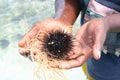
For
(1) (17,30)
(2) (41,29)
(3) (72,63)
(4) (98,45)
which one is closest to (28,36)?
(2) (41,29)

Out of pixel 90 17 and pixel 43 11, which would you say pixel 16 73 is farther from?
pixel 90 17

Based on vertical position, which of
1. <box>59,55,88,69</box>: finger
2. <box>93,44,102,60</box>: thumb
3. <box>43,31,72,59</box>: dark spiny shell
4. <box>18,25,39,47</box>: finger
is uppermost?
<box>93,44,102,60</box>: thumb

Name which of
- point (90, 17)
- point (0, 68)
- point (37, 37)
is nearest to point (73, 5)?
point (90, 17)

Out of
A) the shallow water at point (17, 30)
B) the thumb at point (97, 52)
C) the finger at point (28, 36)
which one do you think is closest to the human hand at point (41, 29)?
the finger at point (28, 36)

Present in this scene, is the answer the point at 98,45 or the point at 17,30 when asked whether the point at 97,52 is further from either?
the point at 17,30

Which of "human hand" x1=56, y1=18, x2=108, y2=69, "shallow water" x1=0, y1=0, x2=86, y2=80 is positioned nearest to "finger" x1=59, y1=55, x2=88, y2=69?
"human hand" x1=56, y1=18, x2=108, y2=69

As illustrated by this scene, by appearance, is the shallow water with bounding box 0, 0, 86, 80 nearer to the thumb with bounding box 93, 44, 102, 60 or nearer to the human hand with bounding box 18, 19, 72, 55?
the human hand with bounding box 18, 19, 72, 55
